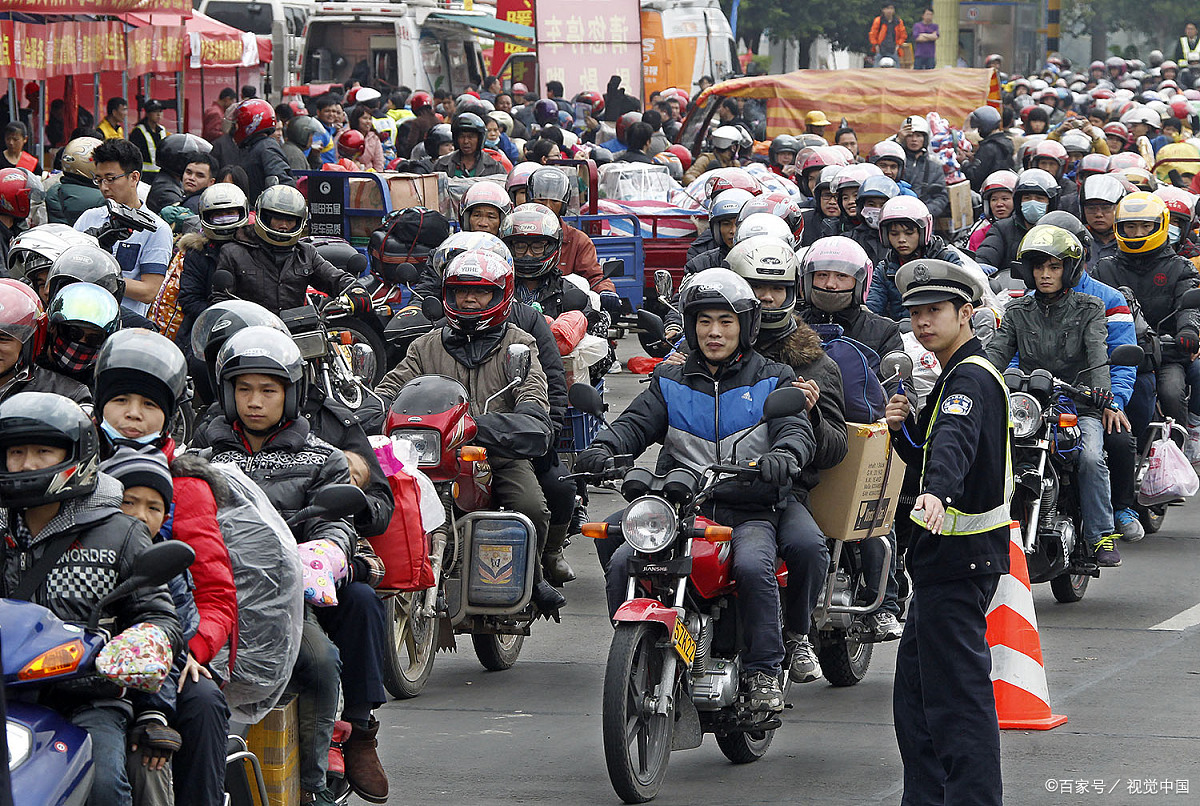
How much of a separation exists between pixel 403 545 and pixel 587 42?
25.7 m

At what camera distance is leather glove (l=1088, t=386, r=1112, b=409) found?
10.4 meters

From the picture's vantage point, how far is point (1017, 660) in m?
7.38

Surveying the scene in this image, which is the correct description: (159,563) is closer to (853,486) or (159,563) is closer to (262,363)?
(262,363)

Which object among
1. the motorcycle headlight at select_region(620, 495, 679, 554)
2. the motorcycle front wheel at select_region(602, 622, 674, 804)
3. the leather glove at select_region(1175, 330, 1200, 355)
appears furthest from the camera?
the leather glove at select_region(1175, 330, 1200, 355)

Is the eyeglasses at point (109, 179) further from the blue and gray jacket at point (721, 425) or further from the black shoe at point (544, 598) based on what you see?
the blue and gray jacket at point (721, 425)

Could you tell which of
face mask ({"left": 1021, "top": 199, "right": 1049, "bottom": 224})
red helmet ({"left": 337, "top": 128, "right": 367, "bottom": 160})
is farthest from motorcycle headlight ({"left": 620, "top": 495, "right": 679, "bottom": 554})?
red helmet ({"left": 337, "top": 128, "right": 367, "bottom": 160})

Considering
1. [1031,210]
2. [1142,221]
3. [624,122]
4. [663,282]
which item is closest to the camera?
[1142,221]

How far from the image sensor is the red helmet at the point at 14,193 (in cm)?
1073

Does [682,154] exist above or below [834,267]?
above

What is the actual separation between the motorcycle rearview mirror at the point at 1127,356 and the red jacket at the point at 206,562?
645cm

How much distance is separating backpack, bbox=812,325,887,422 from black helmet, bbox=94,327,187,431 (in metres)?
3.54

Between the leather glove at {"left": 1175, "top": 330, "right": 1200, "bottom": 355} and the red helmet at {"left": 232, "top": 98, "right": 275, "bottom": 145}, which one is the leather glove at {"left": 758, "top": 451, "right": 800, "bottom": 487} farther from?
the red helmet at {"left": 232, "top": 98, "right": 275, "bottom": 145}

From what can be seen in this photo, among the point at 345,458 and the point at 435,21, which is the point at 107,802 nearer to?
the point at 345,458

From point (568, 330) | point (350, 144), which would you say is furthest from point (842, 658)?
point (350, 144)
